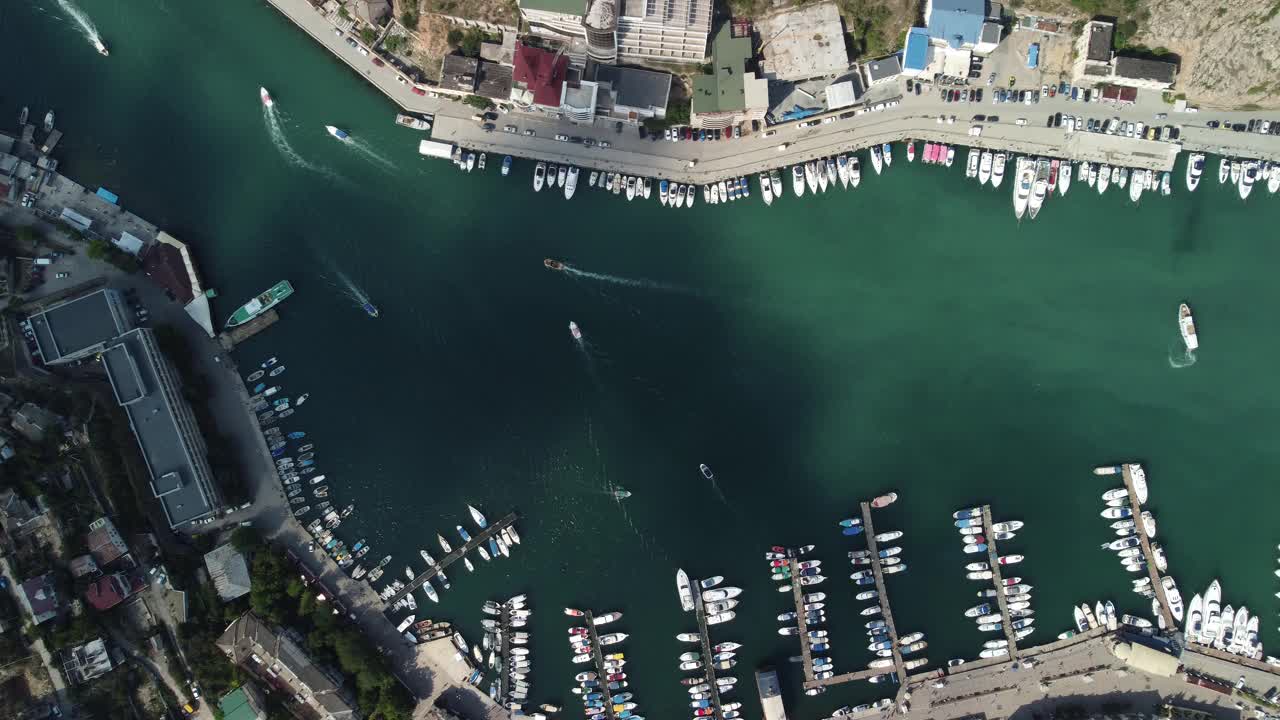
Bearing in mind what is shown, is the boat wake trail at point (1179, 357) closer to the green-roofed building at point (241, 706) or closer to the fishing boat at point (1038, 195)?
the fishing boat at point (1038, 195)

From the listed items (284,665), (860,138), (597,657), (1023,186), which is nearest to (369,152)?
(860,138)

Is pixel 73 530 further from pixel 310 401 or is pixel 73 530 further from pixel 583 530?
pixel 583 530

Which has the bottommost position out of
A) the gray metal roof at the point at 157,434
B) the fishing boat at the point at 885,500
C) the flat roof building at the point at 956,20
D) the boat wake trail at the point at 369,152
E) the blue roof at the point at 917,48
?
the fishing boat at the point at 885,500

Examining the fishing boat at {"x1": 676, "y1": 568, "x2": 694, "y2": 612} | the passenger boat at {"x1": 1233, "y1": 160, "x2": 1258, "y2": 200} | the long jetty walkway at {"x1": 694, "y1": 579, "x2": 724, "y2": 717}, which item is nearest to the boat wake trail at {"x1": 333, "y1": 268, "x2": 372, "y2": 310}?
the fishing boat at {"x1": 676, "y1": 568, "x2": 694, "y2": 612}

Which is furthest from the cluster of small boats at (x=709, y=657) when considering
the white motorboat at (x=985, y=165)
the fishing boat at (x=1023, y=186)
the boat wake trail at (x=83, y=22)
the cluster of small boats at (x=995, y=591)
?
the boat wake trail at (x=83, y=22)

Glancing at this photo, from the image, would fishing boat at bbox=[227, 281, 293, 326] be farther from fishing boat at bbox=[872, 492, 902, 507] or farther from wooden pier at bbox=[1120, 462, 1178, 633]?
wooden pier at bbox=[1120, 462, 1178, 633]

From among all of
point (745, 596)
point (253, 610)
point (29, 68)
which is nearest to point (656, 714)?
point (745, 596)
